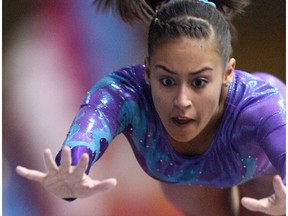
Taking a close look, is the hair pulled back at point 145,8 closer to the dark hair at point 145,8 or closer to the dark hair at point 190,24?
the dark hair at point 145,8

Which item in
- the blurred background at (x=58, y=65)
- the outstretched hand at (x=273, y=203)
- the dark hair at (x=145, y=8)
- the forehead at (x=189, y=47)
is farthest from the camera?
the blurred background at (x=58, y=65)

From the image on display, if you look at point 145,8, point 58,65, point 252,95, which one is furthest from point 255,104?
point 58,65

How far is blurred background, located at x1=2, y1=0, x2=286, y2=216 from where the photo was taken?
45.4 inches

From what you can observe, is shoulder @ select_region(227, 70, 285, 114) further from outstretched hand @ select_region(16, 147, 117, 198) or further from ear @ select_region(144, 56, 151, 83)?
outstretched hand @ select_region(16, 147, 117, 198)

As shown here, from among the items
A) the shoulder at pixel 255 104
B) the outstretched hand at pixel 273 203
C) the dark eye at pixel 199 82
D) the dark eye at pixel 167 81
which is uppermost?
the dark eye at pixel 167 81

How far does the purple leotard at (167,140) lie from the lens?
746 millimetres

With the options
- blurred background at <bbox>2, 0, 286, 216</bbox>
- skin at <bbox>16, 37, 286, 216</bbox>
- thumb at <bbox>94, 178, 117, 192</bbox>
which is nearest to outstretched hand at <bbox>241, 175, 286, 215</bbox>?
skin at <bbox>16, 37, 286, 216</bbox>

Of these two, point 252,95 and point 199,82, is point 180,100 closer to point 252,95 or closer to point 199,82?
point 199,82

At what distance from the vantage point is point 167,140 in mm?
866

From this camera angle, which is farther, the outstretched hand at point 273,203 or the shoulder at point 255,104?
the shoulder at point 255,104

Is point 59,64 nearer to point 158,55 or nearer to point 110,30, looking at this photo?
point 110,30

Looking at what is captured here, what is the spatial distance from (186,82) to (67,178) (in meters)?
0.20

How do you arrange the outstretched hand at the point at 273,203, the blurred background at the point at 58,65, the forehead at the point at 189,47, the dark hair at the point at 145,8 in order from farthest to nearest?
the blurred background at the point at 58,65 → the dark hair at the point at 145,8 → the forehead at the point at 189,47 → the outstretched hand at the point at 273,203

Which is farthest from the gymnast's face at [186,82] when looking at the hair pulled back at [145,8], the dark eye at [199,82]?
the hair pulled back at [145,8]
